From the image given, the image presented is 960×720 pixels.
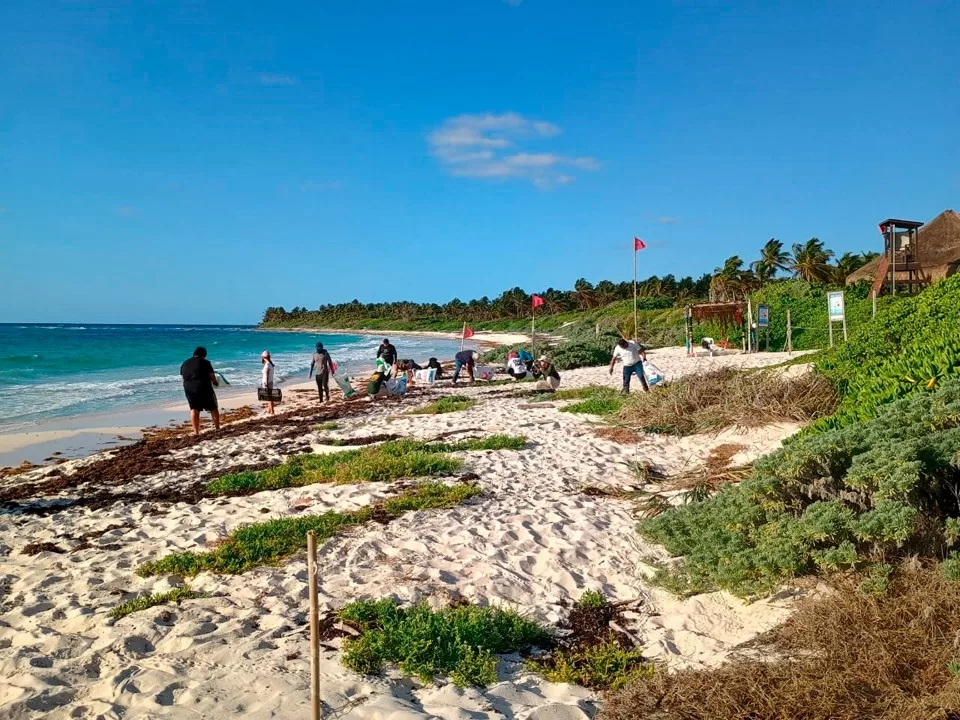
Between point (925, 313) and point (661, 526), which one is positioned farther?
point (925, 313)

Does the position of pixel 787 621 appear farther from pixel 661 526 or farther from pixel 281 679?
pixel 281 679

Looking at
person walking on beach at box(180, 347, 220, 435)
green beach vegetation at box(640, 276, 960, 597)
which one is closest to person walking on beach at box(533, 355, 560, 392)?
person walking on beach at box(180, 347, 220, 435)

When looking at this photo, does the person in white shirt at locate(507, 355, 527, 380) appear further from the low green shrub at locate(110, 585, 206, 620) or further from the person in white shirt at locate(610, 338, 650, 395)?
the low green shrub at locate(110, 585, 206, 620)

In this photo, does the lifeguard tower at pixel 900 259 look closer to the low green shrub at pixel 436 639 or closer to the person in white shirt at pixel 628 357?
the person in white shirt at pixel 628 357

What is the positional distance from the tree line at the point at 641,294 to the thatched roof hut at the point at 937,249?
30.8ft


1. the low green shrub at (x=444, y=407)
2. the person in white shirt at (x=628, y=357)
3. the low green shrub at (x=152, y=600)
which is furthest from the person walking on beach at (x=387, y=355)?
the low green shrub at (x=152, y=600)

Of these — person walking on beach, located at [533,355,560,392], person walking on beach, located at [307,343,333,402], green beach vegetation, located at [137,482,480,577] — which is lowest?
green beach vegetation, located at [137,482,480,577]

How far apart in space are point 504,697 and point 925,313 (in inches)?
320

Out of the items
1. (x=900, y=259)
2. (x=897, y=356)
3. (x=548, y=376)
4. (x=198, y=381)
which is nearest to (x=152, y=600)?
(x=198, y=381)

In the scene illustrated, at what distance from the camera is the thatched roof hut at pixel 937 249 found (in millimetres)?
26281

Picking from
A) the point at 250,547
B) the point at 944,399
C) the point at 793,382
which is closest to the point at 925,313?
the point at 793,382

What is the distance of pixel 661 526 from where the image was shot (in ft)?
17.5

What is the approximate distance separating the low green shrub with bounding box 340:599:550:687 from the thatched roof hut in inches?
1051

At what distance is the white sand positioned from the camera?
3.30 meters
